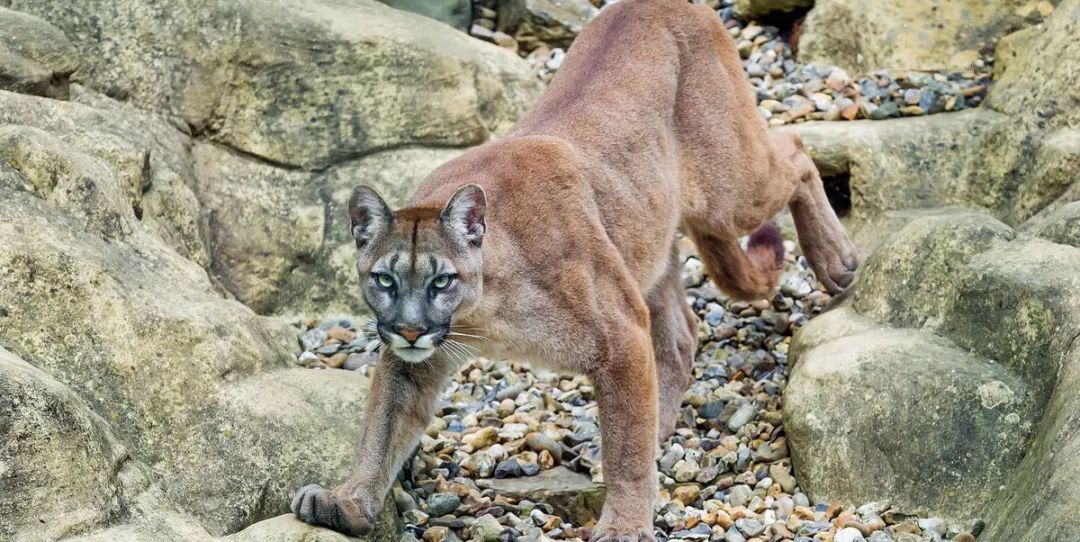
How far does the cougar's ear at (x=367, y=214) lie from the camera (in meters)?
5.05

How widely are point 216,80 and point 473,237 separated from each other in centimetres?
318

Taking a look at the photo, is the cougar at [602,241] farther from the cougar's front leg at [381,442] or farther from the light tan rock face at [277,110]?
the light tan rock face at [277,110]

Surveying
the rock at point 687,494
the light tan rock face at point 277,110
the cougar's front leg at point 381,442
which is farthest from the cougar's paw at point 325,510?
the light tan rock face at point 277,110

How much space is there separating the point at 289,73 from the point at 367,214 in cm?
292

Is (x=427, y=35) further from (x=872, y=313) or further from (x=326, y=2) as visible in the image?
(x=872, y=313)

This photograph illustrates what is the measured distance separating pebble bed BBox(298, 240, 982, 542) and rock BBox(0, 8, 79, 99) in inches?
75.8

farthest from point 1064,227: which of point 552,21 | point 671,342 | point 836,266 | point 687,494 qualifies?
point 552,21

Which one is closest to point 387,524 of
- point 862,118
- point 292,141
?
point 292,141

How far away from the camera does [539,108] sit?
620 cm

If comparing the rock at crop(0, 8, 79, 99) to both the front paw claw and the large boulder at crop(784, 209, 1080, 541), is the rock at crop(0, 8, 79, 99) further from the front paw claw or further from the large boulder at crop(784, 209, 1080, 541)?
the large boulder at crop(784, 209, 1080, 541)

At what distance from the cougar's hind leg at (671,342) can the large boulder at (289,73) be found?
1885mm

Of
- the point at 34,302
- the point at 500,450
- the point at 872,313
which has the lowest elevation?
the point at 500,450

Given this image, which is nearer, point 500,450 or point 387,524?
point 387,524

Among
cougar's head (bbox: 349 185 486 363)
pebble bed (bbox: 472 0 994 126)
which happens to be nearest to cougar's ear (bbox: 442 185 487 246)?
cougar's head (bbox: 349 185 486 363)
